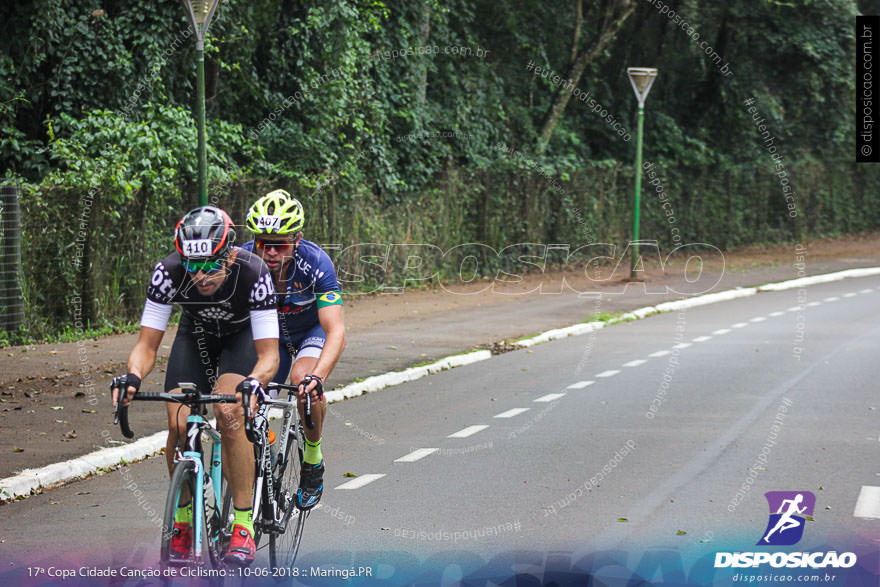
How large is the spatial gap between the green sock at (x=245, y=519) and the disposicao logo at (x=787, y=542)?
7.76 feet

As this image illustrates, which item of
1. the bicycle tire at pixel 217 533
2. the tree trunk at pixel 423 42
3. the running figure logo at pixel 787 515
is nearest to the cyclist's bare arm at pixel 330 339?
the bicycle tire at pixel 217 533

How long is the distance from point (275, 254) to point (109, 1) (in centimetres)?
1372

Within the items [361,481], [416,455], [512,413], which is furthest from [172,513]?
[512,413]

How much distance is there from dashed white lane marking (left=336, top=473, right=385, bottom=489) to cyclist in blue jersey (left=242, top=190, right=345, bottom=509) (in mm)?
1146

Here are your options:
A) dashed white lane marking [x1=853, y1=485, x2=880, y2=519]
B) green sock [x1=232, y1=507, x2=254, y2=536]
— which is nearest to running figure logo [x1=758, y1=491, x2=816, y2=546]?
dashed white lane marking [x1=853, y1=485, x2=880, y2=519]

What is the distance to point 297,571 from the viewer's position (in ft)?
19.4

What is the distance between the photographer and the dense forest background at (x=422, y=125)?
1655cm

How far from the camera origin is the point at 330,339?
6.48m

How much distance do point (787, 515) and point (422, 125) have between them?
20151 mm

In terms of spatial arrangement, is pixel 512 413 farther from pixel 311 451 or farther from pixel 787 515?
pixel 311 451

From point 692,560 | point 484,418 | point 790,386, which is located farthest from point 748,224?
point 692,560

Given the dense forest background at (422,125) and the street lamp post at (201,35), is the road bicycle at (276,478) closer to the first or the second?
the street lamp post at (201,35)

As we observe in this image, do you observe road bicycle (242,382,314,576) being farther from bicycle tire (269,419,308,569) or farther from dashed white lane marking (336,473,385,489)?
dashed white lane marking (336,473,385,489)

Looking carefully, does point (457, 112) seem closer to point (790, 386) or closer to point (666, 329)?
point (666, 329)
